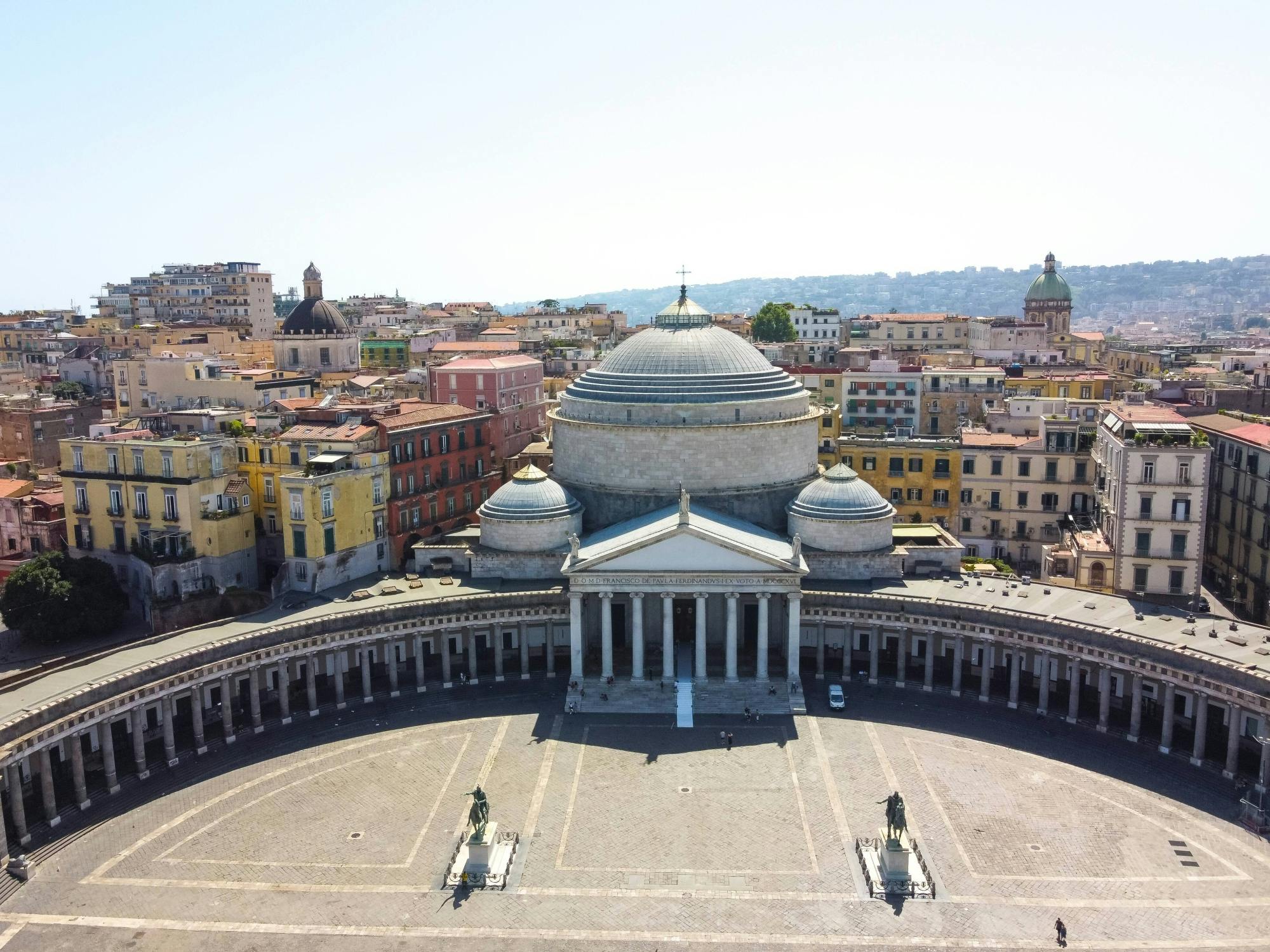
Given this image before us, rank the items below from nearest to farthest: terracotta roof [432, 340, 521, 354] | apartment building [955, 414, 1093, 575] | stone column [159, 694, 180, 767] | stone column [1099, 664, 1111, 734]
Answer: stone column [159, 694, 180, 767], stone column [1099, 664, 1111, 734], apartment building [955, 414, 1093, 575], terracotta roof [432, 340, 521, 354]

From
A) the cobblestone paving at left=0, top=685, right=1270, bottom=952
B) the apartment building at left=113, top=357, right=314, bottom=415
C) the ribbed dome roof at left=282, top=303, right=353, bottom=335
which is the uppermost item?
the ribbed dome roof at left=282, top=303, right=353, bottom=335

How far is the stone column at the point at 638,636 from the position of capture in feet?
231

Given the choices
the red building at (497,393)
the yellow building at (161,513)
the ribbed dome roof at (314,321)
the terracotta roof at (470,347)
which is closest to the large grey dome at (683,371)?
the red building at (497,393)

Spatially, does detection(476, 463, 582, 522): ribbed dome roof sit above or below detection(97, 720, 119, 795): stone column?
above

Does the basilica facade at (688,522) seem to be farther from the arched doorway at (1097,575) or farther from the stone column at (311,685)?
the stone column at (311,685)

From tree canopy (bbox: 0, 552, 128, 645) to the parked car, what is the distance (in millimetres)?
50674

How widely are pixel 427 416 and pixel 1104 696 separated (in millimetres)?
56132

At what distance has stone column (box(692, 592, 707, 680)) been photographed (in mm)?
70312

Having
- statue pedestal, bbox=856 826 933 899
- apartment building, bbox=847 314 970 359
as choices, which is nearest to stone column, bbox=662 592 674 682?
statue pedestal, bbox=856 826 933 899

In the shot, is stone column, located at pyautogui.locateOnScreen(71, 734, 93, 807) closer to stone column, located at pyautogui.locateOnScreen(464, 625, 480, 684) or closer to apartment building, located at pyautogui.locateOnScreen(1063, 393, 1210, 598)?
stone column, located at pyautogui.locateOnScreen(464, 625, 480, 684)

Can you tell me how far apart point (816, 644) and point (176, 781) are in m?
41.3

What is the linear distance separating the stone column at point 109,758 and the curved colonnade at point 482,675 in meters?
0.08

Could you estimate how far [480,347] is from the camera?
15062 cm

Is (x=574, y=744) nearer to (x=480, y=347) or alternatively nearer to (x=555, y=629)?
(x=555, y=629)
